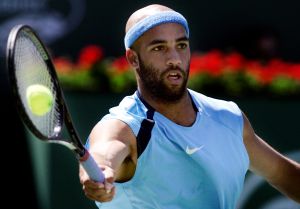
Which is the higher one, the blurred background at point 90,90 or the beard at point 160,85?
the beard at point 160,85

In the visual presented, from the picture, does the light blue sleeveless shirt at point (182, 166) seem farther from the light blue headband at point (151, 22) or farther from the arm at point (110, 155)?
the light blue headband at point (151, 22)

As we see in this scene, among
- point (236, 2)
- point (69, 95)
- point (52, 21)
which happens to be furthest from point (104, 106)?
point (236, 2)

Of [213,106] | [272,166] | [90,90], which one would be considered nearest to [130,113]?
[213,106]

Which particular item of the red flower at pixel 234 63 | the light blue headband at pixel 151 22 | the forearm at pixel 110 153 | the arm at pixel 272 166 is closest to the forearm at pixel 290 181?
the arm at pixel 272 166

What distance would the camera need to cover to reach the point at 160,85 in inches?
193

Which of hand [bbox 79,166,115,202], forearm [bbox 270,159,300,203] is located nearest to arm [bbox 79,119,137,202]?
hand [bbox 79,166,115,202]

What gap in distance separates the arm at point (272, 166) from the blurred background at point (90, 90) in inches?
124

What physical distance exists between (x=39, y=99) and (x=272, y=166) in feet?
5.96

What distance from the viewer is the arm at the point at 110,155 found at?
161 inches

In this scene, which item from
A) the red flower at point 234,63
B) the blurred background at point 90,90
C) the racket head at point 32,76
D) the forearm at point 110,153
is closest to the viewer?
the racket head at point 32,76

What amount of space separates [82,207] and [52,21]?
3.10 meters

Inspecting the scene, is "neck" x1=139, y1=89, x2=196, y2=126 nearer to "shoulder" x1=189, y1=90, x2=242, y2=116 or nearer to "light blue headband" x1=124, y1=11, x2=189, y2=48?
"shoulder" x1=189, y1=90, x2=242, y2=116

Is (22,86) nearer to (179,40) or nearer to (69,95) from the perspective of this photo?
(179,40)

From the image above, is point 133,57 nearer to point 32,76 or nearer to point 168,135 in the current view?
point 168,135
